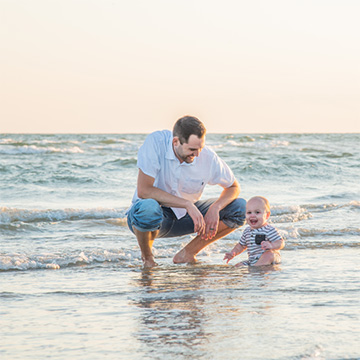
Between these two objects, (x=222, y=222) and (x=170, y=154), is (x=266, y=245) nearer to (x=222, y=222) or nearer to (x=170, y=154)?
(x=222, y=222)

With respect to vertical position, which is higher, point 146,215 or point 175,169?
point 175,169

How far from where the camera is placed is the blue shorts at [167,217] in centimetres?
455

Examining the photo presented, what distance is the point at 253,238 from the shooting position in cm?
476

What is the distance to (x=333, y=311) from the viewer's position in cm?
307

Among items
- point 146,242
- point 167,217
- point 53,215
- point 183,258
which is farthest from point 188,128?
point 53,215

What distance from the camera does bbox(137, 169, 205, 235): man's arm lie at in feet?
14.7

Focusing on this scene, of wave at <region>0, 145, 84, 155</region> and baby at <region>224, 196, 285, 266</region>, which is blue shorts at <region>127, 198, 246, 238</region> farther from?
wave at <region>0, 145, 84, 155</region>

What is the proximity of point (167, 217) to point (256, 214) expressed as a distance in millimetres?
700

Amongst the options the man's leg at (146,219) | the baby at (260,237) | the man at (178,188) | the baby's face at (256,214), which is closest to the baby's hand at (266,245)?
the baby at (260,237)

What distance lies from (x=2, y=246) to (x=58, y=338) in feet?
11.6

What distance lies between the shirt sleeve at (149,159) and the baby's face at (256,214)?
0.82m

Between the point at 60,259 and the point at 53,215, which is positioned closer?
the point at 60,259

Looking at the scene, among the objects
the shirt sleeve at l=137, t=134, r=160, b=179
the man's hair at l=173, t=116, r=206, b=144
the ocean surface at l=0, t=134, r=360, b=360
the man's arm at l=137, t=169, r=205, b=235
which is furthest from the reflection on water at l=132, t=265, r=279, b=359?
the man's hair at l=173, t=116, r=206, b=144

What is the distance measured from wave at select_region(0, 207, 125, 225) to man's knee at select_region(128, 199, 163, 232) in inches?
148
